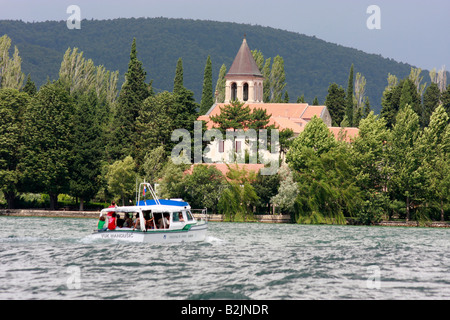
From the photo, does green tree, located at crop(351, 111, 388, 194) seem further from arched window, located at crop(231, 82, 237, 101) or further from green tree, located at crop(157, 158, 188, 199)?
arched window, located at crop(231, 82, 237, 101)

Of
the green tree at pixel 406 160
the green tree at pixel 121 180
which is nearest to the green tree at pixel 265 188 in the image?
the green tree at pixel 406 160

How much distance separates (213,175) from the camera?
3155 inches

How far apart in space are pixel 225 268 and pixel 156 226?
38.7ft

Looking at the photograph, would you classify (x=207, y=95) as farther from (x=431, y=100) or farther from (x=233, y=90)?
(x=431, y=100)

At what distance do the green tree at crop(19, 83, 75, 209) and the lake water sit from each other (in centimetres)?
2795

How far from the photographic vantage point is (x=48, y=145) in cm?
8162

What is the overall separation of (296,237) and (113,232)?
14.9 meters

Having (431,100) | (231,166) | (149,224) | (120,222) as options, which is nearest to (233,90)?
(431,100)

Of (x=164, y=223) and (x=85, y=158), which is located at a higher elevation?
(x=85, y=158)

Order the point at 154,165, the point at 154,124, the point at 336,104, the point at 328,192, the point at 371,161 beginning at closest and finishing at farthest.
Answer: the point at 328,192
the point at 371,161
the point at 154,165
the point at 154,124
the point at 336,104

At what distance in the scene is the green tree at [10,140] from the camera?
7912 cm

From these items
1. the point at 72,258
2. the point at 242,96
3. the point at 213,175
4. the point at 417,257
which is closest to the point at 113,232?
the point at 72,258

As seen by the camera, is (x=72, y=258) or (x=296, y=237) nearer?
(x=72, y=258)
